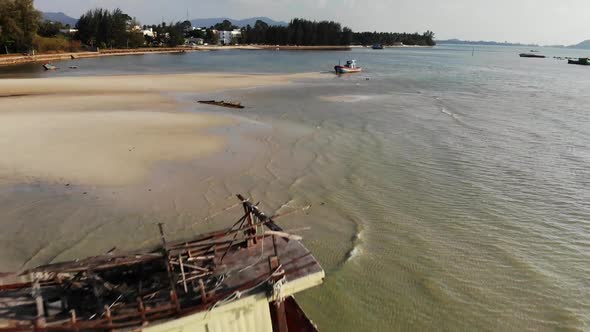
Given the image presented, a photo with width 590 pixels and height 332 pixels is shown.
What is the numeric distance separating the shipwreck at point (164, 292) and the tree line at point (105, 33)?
84155 millimetres

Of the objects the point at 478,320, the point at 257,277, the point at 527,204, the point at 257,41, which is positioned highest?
the point at 257,41

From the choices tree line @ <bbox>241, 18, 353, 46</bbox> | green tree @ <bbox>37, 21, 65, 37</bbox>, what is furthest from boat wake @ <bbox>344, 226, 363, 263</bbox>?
tree line @ <bbox>241, 18, 353, 46</bbox>

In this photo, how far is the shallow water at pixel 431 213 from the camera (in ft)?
32.3

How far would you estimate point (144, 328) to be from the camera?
594 centimetres

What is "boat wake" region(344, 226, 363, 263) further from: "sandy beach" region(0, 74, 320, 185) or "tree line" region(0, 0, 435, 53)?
"tree line" region(0, 0, 435, 53)

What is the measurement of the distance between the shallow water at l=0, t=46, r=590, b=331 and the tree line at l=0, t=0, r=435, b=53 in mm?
70240

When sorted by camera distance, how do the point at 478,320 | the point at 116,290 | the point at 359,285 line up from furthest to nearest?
the point at 359,285 → the point at 478,320 → the point at 116,290

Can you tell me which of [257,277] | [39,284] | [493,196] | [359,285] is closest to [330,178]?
[493,196]

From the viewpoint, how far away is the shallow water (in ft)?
32.3

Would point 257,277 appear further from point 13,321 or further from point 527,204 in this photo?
point 527,204

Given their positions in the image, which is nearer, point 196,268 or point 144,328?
point 144,328

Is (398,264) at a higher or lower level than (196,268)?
lower

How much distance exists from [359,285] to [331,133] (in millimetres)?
15390

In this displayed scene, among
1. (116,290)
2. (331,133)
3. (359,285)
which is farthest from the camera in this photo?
(331,133)
